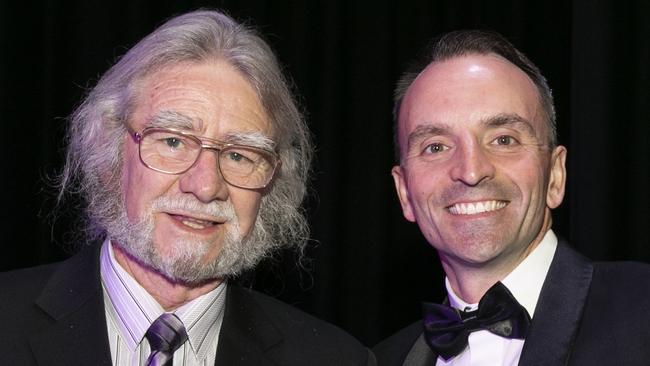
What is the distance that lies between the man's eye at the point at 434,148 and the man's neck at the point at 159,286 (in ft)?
3.08

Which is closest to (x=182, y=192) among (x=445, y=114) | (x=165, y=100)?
(x=165, y=100)

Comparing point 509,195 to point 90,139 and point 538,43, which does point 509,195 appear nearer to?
point 90,139

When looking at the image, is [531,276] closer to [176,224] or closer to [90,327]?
[176,224]

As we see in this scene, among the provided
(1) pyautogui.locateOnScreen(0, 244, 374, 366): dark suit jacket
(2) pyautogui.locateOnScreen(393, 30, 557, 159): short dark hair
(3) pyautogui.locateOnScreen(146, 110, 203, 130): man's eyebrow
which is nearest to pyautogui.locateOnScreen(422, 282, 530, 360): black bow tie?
(1) pyautogui.locateOnScreen(0, 244, 374, 366): dark suit jacket

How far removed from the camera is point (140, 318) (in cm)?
286

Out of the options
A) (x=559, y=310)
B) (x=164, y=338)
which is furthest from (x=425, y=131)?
(x=164, y=338)

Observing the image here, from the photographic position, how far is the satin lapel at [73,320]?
2.68 meters

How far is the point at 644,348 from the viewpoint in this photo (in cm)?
259

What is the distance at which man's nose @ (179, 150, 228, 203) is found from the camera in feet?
9.44

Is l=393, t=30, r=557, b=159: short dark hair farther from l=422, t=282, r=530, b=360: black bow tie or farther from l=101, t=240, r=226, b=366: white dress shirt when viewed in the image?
l=101, t=240, r=226, b=366: white dress shirt

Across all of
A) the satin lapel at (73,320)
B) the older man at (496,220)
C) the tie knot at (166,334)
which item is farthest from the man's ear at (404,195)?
the satin lapel at (73,320)

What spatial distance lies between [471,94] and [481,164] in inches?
10.6

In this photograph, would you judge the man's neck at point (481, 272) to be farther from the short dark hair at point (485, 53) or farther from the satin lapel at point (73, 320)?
the satin lapel at point (73, 320)

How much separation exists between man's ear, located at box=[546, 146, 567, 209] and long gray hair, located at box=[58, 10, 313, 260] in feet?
3.22
